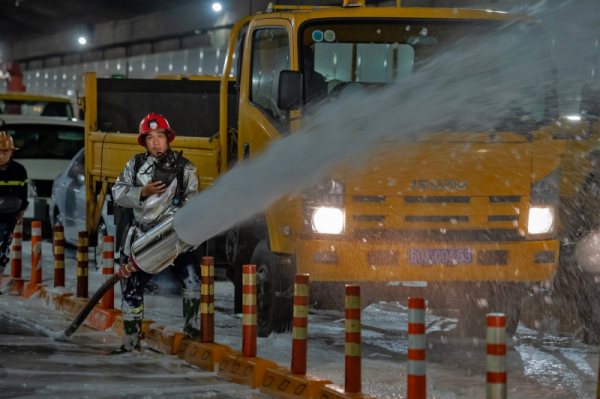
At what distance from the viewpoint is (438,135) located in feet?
23.8

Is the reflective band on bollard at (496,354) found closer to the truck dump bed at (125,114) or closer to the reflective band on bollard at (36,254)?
the truck dump bed at (125,114)

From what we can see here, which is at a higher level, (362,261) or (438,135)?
(438,135)

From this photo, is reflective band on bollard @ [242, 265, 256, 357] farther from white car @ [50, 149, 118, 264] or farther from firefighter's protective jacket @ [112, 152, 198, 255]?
white car @ [50, 149, 118, 264]

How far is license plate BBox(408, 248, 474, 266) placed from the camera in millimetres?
7371

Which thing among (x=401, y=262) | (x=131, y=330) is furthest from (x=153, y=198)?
(x=401, y=262)

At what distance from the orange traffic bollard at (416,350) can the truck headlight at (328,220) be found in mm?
2156

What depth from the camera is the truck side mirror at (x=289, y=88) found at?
7.35 meters

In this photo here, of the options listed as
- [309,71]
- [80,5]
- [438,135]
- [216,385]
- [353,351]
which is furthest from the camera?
[80,5]

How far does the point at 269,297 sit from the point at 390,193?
1413 mm

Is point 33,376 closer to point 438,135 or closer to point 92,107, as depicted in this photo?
point 438,135

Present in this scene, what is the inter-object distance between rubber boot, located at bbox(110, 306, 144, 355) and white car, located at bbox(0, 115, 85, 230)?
386 inches

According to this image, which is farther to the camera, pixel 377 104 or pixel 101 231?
pixel 101 231

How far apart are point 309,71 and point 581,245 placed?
8.42 feet

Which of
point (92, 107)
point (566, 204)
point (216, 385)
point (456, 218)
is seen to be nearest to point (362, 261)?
point (456, 218)
